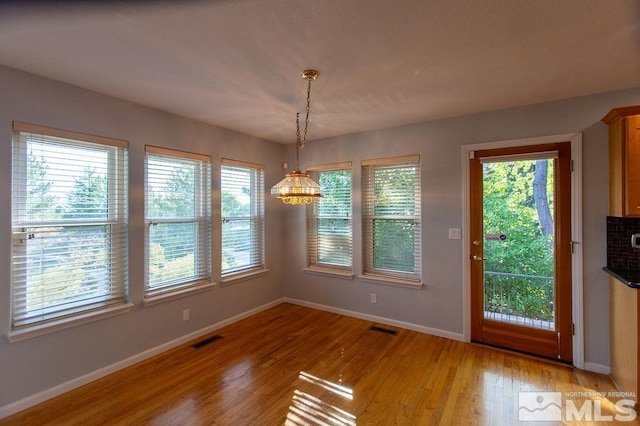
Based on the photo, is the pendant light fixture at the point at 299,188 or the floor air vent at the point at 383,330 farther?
the floor air vent at the point at 383,330

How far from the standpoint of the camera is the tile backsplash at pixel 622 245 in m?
2.53

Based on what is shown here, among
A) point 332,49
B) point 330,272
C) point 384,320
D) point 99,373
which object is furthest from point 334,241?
point 99,373

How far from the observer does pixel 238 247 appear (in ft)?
13.4

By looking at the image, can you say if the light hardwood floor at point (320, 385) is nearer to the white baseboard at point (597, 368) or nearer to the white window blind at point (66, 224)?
the white baseboard at point (597, 368)

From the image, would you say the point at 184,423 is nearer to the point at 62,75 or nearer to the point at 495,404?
the point at 495,404

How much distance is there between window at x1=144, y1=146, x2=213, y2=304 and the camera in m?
3.10

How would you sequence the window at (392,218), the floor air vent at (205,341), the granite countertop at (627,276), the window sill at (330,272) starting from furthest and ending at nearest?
the window sill at (330,272) → the window at (392,218) → the floor air vent at (205,341) → the granite countertop at (627,276)

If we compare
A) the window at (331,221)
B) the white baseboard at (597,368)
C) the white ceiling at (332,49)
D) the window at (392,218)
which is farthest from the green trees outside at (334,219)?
the white baseboard at (597,368)

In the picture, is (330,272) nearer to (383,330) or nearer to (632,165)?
(383,330)

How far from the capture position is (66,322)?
7.97 ft

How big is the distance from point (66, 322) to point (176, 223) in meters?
1.28

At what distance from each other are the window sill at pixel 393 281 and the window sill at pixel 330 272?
21 cm

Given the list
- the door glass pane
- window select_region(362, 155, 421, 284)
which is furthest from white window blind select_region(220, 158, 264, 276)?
the door glass pane

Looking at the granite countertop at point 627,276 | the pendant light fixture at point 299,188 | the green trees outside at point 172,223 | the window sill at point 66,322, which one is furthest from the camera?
the green trees outside at point 172,223
